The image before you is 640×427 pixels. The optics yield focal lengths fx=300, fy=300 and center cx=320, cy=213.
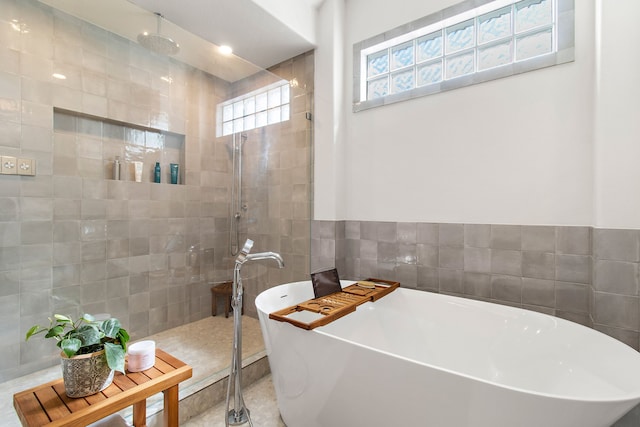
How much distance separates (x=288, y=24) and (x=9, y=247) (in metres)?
2.40

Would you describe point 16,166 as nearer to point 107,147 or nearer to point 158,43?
point 107,147

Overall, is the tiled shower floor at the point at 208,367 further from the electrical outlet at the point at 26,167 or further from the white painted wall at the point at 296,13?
the white painted wall at the point at 296,13

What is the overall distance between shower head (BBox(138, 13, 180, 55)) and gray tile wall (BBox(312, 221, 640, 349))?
6.06ft

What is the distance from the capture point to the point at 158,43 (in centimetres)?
230

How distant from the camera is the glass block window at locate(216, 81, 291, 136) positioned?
2.65 m

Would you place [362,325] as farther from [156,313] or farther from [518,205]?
[156,313]

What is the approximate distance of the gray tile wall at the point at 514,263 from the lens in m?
1.48

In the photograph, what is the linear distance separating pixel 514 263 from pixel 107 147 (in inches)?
117

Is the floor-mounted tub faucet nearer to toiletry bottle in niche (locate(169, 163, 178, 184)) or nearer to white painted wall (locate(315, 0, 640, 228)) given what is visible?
white painted wall (locate(315, 0, 640, 228))

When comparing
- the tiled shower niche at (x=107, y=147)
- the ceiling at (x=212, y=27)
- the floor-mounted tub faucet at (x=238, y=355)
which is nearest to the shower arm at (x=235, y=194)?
the tiled shower niche at (x=107, y=147)

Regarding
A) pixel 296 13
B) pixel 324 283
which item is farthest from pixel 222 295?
pixel 296 13

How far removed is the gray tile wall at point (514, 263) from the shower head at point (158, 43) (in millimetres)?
1849

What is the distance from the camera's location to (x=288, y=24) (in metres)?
2.28

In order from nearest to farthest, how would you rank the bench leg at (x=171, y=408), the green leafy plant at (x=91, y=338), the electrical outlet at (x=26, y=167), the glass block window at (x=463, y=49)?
the green leafy plant at (x=91, y=338) < the bench leg at (x=171, y=408) < the glass block window at (x=463, y=49) < the electrical outlet at (x=26, y=167)
